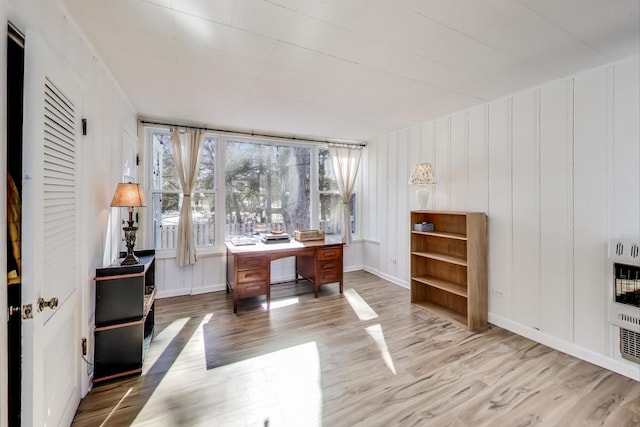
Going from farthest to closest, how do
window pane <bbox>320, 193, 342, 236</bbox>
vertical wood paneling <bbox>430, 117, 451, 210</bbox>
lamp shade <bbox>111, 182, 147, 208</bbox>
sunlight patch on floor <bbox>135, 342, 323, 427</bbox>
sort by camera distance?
1. window pane <bbox>320, 193, 342, 236</bbox>
2. vertical wood paneling <bbox>430, 117, 451, 210</bbox>
3. lamp shade <bbox>111, 182, 147, 208</bbox>
4. sunlight patch on floor <bbox>135, 342, 323, 427</bbox>

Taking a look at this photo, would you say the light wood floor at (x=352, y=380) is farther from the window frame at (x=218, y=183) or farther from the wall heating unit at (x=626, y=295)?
the window frame at (x=218, y=183)

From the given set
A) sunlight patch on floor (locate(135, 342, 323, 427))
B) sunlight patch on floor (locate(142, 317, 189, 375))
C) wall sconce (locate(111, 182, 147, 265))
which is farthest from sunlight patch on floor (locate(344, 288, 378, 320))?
wall sconce (locate(111, 182, 147, 265))

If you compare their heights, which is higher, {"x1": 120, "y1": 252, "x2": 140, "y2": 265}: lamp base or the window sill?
{"x1": 120, "y1": 252, "x2": 140, "y2": 265}: lamp base

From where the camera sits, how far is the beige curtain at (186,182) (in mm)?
3756

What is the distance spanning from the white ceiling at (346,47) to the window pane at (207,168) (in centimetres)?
95

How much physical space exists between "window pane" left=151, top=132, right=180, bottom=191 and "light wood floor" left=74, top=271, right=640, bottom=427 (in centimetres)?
182

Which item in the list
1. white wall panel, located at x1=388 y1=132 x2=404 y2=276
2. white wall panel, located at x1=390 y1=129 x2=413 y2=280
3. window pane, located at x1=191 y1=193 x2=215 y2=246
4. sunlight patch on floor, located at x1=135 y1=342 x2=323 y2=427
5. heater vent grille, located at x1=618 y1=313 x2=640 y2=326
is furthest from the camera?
white wall panel, located at x1=388 y1=132 x2=404 y2=276

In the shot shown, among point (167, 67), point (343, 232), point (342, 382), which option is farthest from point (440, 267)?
point (167, 67)

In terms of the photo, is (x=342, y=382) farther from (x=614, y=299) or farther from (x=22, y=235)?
(x=614, y=299)

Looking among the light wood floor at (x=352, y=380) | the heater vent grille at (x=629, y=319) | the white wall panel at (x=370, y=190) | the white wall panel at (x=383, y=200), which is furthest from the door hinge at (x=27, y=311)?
the white wall panel at (x=370, y=190)

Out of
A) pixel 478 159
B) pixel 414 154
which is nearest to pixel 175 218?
pixel 414 154

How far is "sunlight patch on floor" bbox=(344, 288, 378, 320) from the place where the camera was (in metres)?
3.25

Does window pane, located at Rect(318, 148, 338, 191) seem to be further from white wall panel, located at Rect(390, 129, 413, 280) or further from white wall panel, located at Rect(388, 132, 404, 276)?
white wall panel, located at Rect(390, 129, 413, 280)

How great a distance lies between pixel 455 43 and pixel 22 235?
103 inches
